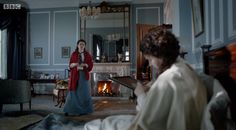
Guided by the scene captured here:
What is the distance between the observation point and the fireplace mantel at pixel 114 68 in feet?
25.2

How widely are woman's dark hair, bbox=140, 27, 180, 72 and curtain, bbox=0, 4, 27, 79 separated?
7281 millimetres

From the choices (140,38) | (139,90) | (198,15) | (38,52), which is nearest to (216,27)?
(198,15)

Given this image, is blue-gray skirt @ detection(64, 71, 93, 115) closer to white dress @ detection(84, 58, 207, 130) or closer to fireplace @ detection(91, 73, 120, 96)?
fireplace @ detection(91, 73, 120, 96)

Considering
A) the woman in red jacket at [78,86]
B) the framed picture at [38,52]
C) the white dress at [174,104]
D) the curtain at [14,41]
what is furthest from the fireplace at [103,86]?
the white dress at [174,104]

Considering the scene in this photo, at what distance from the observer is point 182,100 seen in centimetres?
110

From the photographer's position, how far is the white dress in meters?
1.10

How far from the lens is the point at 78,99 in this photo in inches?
177

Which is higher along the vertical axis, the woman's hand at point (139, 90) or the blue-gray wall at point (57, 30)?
the blue-gray wall at point (57, 30)

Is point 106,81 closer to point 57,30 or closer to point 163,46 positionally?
point 57,30

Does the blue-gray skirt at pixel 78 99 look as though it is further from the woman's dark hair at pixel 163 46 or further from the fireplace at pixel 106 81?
the woman's dark hair at pixel 163 46

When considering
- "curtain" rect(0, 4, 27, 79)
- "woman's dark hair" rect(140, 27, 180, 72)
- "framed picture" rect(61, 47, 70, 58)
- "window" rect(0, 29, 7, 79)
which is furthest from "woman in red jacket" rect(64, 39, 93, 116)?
"window" rect(0, 29, 7, 79)

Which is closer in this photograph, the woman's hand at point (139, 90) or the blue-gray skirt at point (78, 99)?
the woman's hand at point (139, 90)

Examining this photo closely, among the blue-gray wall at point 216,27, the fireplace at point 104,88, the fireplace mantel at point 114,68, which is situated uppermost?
the blue-gray wall at point 216,27

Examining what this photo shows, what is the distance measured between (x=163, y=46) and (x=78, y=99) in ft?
11.3
